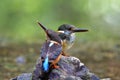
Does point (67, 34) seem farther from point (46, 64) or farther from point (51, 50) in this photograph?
point (46, 64)

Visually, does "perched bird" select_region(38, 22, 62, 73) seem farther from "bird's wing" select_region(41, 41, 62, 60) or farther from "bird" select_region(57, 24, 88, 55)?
"bird" select_region(57, 24, 88, 55)

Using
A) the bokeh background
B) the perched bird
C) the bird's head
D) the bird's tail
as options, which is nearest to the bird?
the bird's head

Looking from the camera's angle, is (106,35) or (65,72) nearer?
(65,72)

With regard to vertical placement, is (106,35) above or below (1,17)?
below

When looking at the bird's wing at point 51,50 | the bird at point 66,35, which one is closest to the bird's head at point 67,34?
the bird at point 66,35

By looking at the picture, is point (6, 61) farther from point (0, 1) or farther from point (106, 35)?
point (0, 1)

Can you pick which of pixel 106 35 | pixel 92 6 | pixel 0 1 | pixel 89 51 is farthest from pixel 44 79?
pixel 92 6

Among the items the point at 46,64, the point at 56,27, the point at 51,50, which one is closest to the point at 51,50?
the point at 51,50
